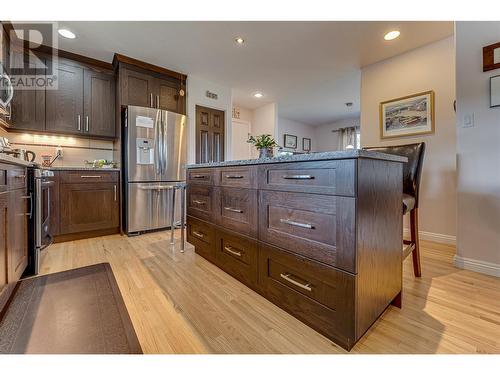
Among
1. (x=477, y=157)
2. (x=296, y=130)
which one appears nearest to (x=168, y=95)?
(x=477, y=157)

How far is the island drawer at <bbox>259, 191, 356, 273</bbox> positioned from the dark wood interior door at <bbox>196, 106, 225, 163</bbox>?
2748 mm

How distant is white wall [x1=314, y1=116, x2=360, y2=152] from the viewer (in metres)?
6.14

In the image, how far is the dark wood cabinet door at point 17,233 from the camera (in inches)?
51.1

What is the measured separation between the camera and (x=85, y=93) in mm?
2836

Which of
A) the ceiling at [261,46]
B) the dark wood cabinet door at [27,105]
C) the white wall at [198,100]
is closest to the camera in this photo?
the ceiling at [261,46]

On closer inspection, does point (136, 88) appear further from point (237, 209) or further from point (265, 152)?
point (237, 209)

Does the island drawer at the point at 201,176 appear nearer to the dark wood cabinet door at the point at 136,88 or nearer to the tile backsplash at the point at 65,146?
the dark wood cabinet door at the point at 136,88

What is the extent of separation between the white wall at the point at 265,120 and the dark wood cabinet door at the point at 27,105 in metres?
3.41

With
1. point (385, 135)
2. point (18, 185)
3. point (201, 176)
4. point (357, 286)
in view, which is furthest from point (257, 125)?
point (357, 286)

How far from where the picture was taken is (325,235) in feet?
3.23

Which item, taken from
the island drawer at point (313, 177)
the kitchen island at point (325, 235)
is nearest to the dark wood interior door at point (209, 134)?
→ the kitchen island at point (325, 235)

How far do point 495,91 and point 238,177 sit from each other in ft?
6.54

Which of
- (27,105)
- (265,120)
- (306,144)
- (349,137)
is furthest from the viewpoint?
(306,144)
